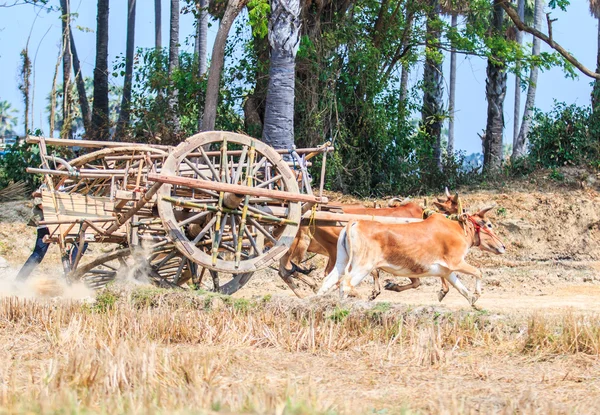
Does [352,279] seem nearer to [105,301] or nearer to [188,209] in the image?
[188,209]

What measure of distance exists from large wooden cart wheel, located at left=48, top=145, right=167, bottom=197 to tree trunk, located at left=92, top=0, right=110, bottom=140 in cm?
859

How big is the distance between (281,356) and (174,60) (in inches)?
684

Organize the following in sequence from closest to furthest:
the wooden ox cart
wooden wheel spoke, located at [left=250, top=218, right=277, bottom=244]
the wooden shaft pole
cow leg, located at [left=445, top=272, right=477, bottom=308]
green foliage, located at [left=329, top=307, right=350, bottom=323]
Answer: green foliage, located at [left=329, top=307, right=350, bottom=323] → the wooden shaft pole → the wooden ox cart → wooden wheel spoke, located at [left=250, top=218, right=277, bottom=244] → cow leg, located at [left=445, top=272, right=477, bottom=308]

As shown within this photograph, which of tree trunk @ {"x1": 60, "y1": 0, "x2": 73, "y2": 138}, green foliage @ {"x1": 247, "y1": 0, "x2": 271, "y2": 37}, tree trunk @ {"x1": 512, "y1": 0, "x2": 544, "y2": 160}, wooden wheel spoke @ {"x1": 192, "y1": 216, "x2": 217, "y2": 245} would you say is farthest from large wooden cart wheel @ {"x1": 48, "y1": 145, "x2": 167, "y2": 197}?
tree trunk @ {"x1": 512, "y1": 0, "x2": 544, "y2": 160}

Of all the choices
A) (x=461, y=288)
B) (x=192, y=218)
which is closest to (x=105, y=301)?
(x=192, y=218)

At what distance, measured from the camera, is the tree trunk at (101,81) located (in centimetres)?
2152

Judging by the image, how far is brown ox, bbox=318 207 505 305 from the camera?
1141 cm

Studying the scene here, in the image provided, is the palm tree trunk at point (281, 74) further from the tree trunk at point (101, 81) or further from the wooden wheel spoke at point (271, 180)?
the wooden wheel spoke at point (271, 180)

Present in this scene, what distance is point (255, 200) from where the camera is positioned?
33.6ft

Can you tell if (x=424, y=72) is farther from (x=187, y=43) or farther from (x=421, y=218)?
(x=421, y=218)

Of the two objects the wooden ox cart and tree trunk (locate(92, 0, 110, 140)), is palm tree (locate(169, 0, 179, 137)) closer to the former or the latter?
tree trunk (locate(92, 0, 110, 140))

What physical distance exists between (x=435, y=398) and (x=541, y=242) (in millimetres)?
11909

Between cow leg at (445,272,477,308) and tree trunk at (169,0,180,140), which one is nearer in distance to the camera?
cow leg at (445,272,477,308)

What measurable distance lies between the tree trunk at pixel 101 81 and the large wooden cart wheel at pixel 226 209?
10.8m
